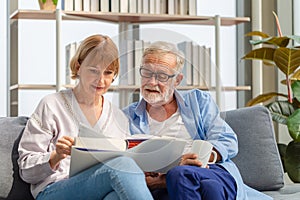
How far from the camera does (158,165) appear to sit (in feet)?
6.48

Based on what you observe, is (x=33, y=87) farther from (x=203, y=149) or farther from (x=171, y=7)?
(x=203, y=149)

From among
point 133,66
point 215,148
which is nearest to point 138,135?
point 133,66

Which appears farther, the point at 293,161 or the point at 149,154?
the point at 293,161

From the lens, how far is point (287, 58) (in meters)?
3.27

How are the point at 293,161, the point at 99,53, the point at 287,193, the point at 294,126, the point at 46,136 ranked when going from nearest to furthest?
1. the point at 99,53
2. the point at 46,136
3. the point at 287,193
4. the point at 294,126
5. the point at 293,161

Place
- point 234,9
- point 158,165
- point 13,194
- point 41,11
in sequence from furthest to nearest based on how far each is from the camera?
point 234,9
point 41,11
point 13,194
point 158,165

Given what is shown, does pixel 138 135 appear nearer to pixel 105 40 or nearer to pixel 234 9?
pixel 105 40

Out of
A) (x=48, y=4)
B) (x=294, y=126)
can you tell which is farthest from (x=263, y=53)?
(x=48, y=4)

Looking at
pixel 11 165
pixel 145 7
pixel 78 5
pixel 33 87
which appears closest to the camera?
pixel 11 165

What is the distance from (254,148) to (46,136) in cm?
91

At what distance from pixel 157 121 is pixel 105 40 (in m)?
0.31

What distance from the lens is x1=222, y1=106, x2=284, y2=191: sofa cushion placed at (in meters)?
2.65

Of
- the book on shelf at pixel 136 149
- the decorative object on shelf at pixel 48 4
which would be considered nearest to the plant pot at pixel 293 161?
the book on shelf at pixel 136 149

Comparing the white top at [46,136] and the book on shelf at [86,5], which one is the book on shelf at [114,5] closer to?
the book on shelf at [86,5]
